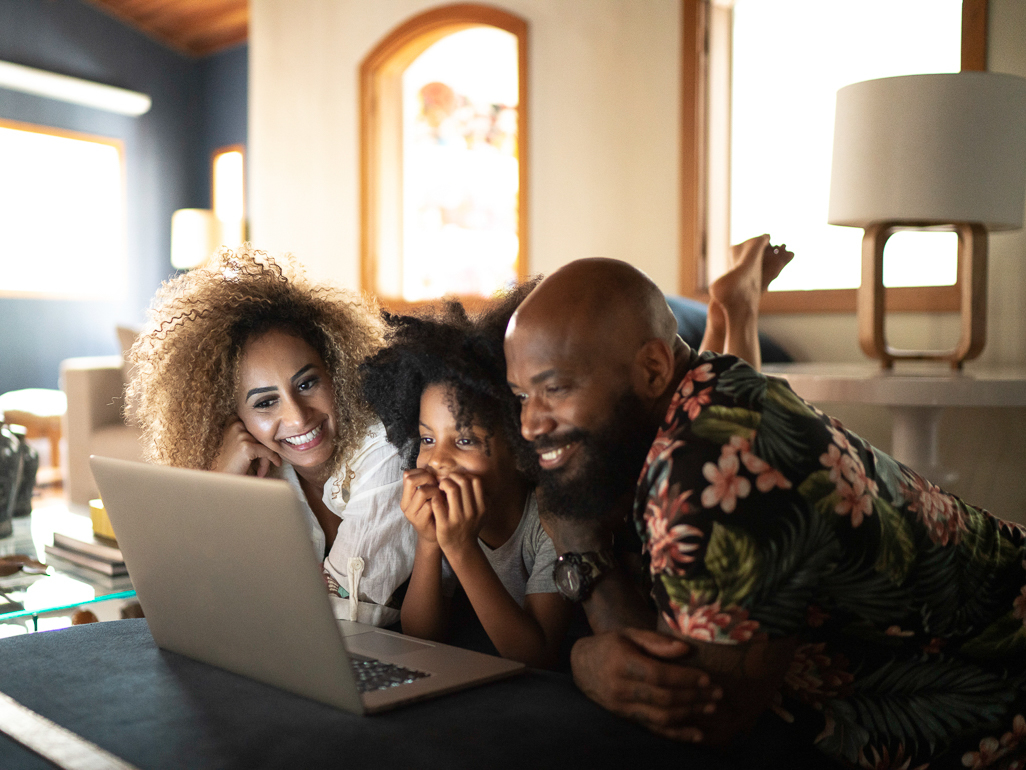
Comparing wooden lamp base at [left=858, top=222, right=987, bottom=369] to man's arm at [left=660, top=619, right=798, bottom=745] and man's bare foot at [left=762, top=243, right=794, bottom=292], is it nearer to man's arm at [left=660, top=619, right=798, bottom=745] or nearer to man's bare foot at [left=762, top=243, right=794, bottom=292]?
man's bare foot at [left=762, top=243, right=794, bottom=292]

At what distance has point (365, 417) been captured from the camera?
58.3 inches

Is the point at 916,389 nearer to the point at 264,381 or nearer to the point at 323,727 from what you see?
the point at 264,381

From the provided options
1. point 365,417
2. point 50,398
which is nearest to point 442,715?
point 365,417

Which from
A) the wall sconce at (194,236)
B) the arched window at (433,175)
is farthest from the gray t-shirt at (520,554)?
the wall sconce at (194,236)

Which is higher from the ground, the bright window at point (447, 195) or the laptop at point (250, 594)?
the bright window at point (447, 195)

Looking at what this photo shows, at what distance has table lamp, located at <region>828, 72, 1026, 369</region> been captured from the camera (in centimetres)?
214

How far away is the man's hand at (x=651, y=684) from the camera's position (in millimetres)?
777

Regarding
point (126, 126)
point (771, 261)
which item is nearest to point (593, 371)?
point (771, 261)

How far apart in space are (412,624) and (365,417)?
14.9 inches

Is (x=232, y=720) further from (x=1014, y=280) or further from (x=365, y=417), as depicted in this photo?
(x=1014, y=280)

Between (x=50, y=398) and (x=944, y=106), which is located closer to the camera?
(x=944, y=106)

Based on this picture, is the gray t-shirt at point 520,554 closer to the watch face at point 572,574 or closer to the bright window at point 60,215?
the watch face at point 572,574

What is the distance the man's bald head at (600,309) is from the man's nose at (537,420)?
0.07 meters

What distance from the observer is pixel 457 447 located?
1.17m
